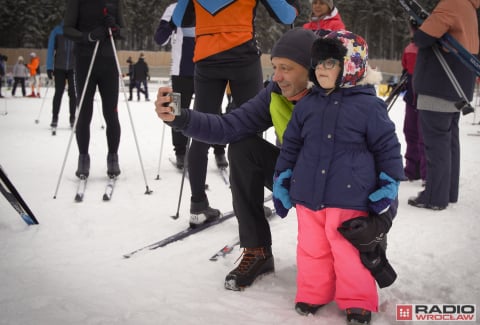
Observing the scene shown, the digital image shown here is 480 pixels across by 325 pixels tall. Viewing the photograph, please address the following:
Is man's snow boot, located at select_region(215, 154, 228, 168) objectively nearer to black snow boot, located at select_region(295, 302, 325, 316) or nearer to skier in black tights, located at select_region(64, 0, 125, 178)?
skier in black tights, located at select_region(64, 0, 125, 178)

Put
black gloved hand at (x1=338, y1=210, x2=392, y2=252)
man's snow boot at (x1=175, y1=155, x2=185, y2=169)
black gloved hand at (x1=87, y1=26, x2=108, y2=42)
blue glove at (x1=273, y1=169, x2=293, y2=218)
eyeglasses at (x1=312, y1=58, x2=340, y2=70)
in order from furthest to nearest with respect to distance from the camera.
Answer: man's snow boot at (x1=175, y1=155, x2=185, y2=169) < black gloved hand at (x1=87, y1=26, x2=108, y2=42) < blue glove at (x1=273, y1=169, x2=293, y2=218) < eyeglasses at (x1=312, y1=58, x2=340, y2=70) < black gloved hand at (x1=338, y1=210, x2=392, y2=252)

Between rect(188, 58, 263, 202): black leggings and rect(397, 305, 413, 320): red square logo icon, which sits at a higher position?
rect(188, 58, 263, 202): black leggings

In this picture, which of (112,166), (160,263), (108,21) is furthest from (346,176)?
(108,21)

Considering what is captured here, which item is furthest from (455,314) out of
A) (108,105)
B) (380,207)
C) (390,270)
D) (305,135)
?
(108,105)

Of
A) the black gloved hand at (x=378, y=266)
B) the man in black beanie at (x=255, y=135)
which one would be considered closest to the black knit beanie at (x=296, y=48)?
the man in black beanie at (x=255, y=135)

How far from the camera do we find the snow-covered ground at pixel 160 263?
1.97 m

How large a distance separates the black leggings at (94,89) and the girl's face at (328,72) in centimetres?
285

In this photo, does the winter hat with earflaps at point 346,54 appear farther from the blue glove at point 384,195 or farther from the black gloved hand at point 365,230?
the black gloved hand at point 365,230

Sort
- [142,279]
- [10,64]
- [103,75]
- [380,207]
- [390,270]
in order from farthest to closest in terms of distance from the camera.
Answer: [10,64] → [103,75] → [142,279] → [390,270] → [380,207]

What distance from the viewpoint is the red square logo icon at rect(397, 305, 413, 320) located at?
194 centimetres

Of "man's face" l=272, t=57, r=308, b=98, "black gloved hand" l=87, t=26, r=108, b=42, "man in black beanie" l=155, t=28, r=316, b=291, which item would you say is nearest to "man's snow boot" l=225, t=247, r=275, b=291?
"man in black beanie" l=155, t=28, r=316, b=291

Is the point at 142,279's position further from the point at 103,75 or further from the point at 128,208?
the point at 103,75

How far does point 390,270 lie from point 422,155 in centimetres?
282

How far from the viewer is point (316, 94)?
197 cm
